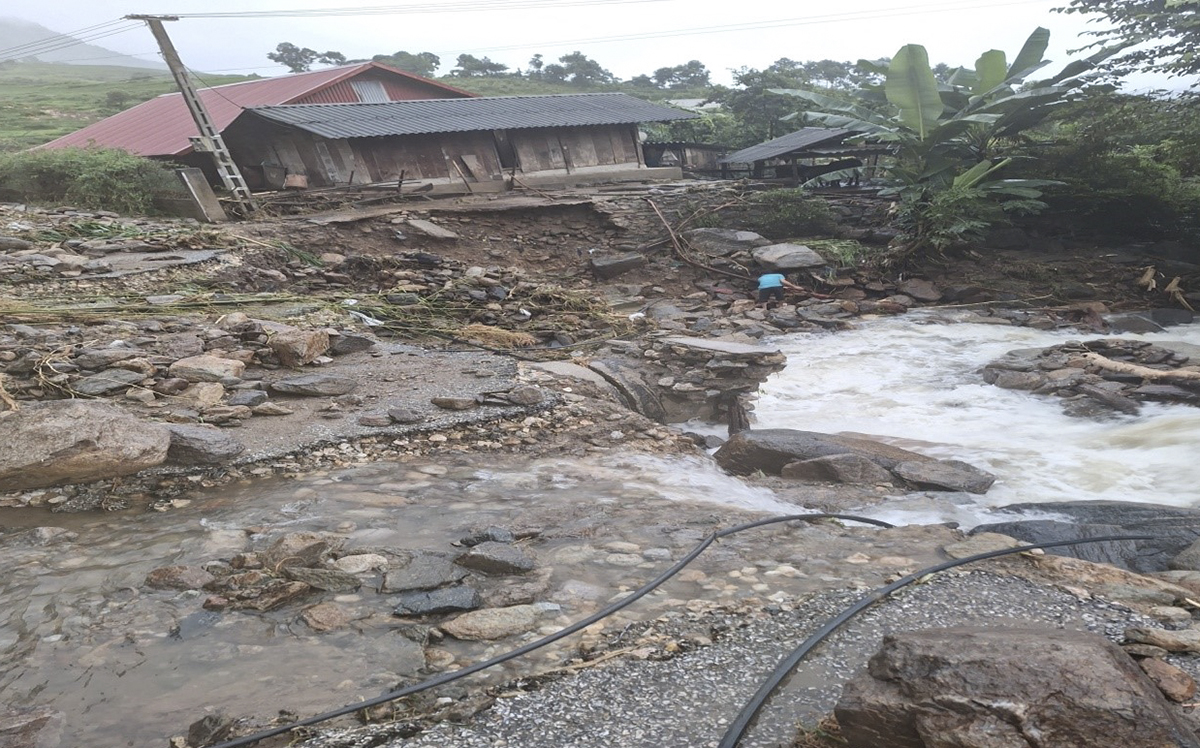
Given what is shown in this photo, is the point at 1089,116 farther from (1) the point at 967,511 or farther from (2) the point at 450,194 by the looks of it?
(2) the point at 450,194

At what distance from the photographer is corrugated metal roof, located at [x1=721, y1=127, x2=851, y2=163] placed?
1611cm

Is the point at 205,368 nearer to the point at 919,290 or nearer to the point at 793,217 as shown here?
the point at 919,290

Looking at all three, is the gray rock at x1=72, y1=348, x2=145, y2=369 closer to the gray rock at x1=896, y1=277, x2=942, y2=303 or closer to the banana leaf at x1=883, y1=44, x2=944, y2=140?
the gray rock at x1=896, y1=277, x2=942, y2=303

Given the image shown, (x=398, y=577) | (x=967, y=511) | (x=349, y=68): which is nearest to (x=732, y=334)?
(x=967, y=511)

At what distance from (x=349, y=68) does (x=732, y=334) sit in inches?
631

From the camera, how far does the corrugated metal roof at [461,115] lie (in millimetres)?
15312

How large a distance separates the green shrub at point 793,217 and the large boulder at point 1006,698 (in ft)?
41.0

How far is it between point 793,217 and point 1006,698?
1285 cm

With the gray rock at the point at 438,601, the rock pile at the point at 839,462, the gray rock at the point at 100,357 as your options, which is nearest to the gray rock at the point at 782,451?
the rock pile at the point at 839,462


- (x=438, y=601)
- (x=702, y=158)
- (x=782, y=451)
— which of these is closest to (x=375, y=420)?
(x=438, y=601)

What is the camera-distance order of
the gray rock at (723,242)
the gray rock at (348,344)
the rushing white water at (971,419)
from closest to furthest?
the rushing white water at (971,419)
the gray rock at (348,344)
the gray rock at (723,242)

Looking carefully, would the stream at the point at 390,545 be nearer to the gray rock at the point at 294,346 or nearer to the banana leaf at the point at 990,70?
the gray rock at the point at 294,346

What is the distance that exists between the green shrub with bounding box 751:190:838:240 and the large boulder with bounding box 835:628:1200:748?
12.5m

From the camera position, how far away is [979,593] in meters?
3.10
